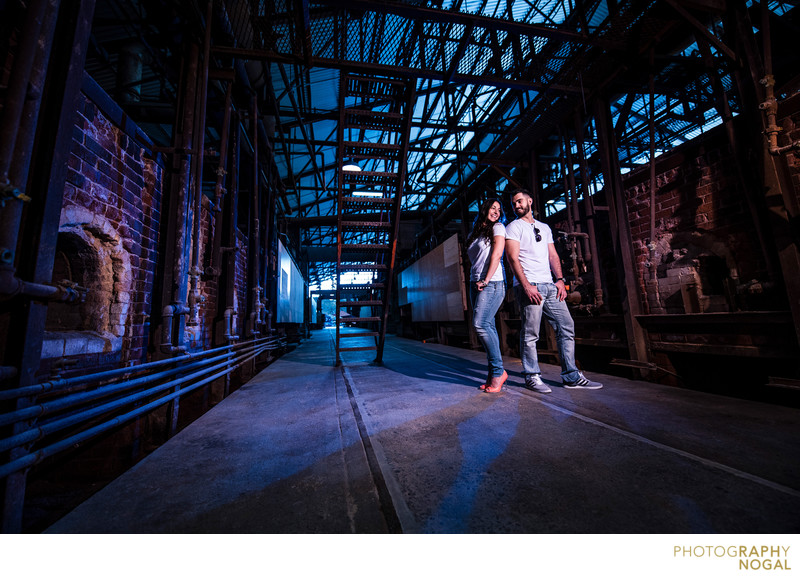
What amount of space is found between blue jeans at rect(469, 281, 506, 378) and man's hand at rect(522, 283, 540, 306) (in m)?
0.21

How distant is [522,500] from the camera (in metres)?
1.03

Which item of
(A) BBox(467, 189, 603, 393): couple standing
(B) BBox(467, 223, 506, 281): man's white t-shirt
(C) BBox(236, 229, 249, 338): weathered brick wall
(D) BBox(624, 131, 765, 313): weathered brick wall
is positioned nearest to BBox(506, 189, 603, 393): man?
(A) BBox(467, 189, 603, 393): couple standing

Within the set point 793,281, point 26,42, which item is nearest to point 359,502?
point 26,42

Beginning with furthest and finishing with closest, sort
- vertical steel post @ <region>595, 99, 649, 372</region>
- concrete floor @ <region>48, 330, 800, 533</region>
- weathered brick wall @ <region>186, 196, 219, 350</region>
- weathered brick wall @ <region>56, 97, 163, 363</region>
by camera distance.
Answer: weathered brick wall @ <region>186, 196, 219, 350</region>, vertical steel post @ <region>595, 99, 649, 372</region>, weathered brick wall @ <region>56, 97, 163, 363</region>, concrete floor @ <region>48, 330, 800, 533</region>

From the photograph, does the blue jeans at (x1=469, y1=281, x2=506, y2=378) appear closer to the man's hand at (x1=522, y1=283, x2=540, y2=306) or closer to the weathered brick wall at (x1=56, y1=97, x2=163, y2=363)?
the man's hand at (x1=522, y1=283, x2=540, y2=306)

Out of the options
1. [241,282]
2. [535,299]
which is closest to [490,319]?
[535,299]

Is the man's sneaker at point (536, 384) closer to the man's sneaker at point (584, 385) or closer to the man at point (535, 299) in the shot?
the man at point (535, 299)

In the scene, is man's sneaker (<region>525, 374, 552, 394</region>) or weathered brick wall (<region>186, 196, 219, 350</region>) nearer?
man's sneaker (<region>525, 374, 552, 394</region>)

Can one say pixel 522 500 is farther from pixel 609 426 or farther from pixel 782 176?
pixel 782 176

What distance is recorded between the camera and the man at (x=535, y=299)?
8.91 feet

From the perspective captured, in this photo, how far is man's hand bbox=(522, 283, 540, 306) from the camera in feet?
8.90

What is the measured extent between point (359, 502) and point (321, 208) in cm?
1392

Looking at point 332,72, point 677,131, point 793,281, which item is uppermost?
point 332,72
